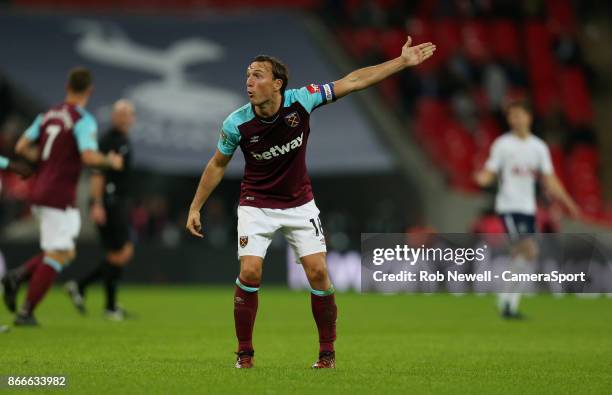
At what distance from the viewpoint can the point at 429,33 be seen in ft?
86.0

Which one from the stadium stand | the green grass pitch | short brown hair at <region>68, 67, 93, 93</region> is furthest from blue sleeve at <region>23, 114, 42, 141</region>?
the stadium stand

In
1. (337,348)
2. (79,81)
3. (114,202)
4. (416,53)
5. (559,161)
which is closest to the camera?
(416,53)

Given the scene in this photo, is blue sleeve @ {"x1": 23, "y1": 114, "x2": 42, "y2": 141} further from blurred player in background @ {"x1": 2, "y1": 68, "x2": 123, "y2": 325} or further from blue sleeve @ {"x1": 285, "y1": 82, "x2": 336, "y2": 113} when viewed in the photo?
blue sleeve @ {"x1": 285, "y1": 82, "x2": 336, "y2": 113}

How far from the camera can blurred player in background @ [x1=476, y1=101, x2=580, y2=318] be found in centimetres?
1293

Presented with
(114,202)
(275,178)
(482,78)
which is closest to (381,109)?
(482,78)

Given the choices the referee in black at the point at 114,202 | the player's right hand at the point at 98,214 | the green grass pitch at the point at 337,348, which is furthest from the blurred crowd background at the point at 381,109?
the player's right hand at the point at 98,214

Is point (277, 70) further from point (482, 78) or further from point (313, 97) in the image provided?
point (482, 78)

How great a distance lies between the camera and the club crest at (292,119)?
290 inches

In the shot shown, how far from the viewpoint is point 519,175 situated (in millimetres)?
13016

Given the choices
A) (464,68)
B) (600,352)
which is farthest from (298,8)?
(600,352)

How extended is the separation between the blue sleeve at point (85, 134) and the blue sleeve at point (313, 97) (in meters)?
3.60

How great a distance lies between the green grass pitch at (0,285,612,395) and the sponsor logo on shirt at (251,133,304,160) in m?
1.42

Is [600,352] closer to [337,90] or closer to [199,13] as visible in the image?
[337,90]

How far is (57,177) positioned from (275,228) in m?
4.07
